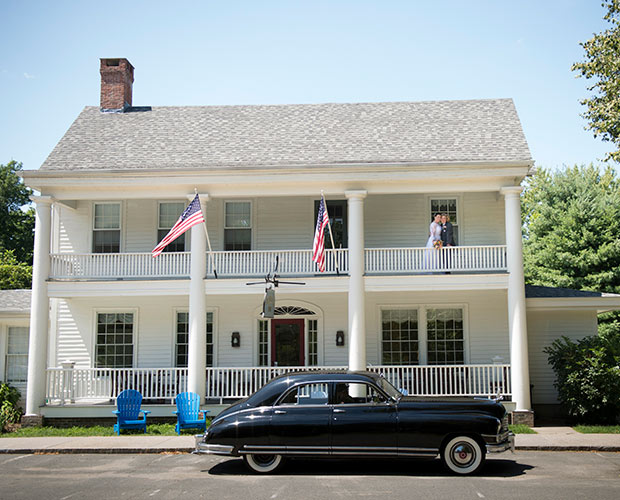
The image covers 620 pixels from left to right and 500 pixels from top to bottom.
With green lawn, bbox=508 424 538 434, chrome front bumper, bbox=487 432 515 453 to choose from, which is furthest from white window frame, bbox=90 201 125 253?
chrome front bumper, bbox=487 432 515 453

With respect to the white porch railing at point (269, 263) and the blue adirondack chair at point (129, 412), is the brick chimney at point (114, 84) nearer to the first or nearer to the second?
the white porch railing at point (269, 263)

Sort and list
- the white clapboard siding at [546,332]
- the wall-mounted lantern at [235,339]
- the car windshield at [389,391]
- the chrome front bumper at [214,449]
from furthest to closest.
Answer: the wall-mounted lantern at [235,339]
the white clapboard siding at [546,332]
the car windshield at [389,391]
the chrome front bumper at [214,449]

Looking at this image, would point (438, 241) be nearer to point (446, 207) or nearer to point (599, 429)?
point (446, 207)

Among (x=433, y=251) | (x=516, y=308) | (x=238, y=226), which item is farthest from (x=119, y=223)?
(x=516, y=308)

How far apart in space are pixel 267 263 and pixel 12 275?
80.8ft

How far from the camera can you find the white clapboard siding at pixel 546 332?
1866 centimetres

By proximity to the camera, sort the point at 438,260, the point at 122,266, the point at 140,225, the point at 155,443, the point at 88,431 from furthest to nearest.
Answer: the point at 140,225 → the point at 122,266 → the point at 438,260 → the point at 88,431 → the point at 155,443

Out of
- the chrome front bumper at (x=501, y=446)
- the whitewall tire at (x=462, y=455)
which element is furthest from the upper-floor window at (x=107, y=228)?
the chrome front bumper at (x=501, y=446)

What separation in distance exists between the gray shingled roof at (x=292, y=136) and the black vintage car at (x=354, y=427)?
7.66 m

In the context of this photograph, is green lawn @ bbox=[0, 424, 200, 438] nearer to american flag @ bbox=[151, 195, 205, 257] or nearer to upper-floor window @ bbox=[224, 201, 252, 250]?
american flag @ bbox=[151, 195, 205, 257]

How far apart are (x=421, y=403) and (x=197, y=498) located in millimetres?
3803

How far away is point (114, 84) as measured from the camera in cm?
2267

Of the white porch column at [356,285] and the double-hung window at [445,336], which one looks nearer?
the white porch column at [356,285]

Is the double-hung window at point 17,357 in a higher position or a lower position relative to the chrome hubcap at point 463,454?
higher
